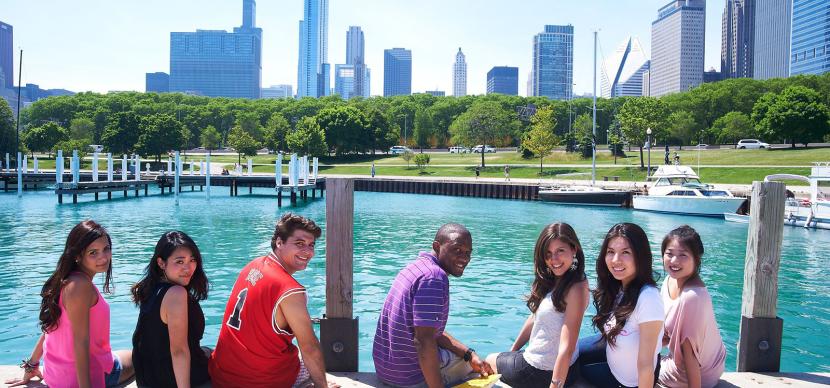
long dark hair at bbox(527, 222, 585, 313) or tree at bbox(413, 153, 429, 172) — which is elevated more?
tree at bbox(413, 153, 429, 172)

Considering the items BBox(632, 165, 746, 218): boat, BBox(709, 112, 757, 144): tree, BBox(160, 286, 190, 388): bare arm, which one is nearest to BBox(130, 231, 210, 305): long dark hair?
BBox(160, 286, 190, 388): bare arm

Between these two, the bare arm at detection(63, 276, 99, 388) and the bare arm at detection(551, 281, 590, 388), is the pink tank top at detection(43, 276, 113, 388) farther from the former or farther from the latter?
the bare arm at detection(551, 281, 590, 388)

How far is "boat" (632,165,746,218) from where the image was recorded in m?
35.1

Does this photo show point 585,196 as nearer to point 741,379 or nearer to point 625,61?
point 741,379

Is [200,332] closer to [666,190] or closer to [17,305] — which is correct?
[17,305]

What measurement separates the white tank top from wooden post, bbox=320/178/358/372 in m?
1.61

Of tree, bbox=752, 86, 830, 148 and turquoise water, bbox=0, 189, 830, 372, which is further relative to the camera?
tree, bbox=752, 86, 830, 148

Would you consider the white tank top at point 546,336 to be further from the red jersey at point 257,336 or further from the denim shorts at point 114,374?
the denim shorts at point 114,374

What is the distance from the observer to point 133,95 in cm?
12656

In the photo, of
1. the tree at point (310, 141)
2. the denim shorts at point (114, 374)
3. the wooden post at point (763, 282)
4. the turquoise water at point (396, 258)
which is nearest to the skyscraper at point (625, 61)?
the tree at point (310, 141)

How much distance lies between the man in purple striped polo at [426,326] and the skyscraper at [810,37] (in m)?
165

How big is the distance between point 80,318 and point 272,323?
4.61 feet

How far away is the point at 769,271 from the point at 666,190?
33874 millimetres

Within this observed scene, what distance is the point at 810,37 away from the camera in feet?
499
